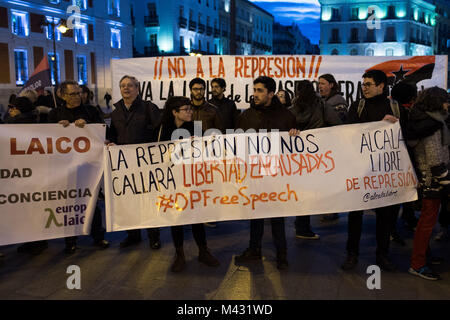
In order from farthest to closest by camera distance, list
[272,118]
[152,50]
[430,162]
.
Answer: [152,50]
[272,118]
[430,162]

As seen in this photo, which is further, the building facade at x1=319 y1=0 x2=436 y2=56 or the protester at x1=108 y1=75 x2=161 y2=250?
the building facade at x1=319 y1=0 x2=436 y2=56

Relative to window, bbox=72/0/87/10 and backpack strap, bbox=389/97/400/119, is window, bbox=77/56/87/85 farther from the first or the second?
backpack strap, bbox=389/97/400/119

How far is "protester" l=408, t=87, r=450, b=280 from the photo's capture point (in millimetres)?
3889

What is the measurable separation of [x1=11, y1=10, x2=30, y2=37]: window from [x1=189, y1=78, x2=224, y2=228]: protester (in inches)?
1207

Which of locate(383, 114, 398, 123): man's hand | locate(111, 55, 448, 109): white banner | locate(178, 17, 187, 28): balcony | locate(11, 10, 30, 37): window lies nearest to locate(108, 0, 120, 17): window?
locate(11, 10, 30, 37): window

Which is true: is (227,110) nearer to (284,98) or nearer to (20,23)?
(284,98)

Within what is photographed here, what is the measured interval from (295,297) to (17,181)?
2.80m

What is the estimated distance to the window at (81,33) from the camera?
118 feet

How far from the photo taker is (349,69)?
6969 millimetres

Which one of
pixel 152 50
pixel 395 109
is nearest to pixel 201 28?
pixel 152 50

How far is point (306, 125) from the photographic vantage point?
497cm

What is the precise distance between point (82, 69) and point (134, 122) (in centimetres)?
3459

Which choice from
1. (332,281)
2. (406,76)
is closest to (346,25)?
(406,76)

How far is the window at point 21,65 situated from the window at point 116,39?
32.5 feet
